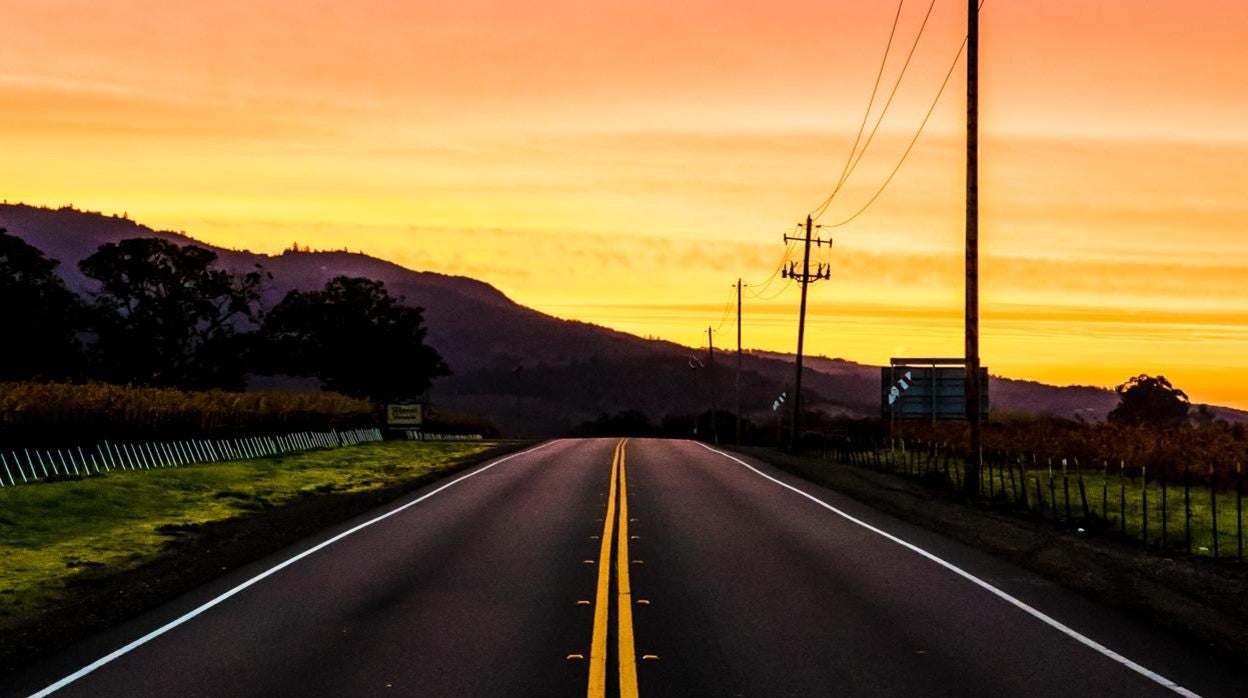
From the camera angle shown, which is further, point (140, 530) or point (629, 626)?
point (140, 530)

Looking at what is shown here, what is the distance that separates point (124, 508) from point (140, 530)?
17.8 ft

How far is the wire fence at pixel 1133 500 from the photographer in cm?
2327

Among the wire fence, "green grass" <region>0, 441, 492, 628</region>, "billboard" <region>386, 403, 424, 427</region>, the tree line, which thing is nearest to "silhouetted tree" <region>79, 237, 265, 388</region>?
the tree line

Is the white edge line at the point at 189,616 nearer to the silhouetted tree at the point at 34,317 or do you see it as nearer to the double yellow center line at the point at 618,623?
the double yellow center line at the point at 618,623

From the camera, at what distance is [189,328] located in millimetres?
99000

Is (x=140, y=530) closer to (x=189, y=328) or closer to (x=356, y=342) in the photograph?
(x=189, y=328)

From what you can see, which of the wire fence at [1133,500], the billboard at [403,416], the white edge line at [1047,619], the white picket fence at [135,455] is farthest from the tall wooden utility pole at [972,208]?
the billboard at [403,416]

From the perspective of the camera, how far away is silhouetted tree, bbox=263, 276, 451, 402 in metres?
122

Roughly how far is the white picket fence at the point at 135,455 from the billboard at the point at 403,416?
32033mm

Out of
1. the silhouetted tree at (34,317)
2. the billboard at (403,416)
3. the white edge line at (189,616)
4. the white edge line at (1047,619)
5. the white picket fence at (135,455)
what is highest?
the silhouetted tree at (34,317)

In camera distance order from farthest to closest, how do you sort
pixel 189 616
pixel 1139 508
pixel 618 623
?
pixel 1139 508 < pixel 189 616 < pixel 618 623

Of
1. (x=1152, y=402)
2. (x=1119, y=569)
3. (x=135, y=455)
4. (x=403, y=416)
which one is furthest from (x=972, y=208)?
(x=1152, y=402)

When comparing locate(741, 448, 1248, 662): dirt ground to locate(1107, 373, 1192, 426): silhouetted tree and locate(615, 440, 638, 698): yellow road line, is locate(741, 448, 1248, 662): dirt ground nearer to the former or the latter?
locate(615, 440, 638, 698): yellow road line

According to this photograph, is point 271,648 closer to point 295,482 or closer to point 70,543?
point 70,543
